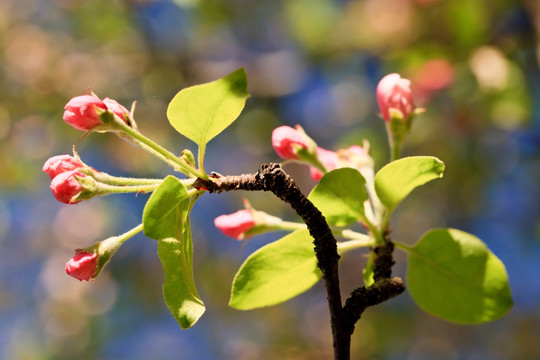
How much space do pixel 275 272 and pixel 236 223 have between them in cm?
14

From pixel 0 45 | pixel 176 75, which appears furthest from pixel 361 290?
pixel 0 45

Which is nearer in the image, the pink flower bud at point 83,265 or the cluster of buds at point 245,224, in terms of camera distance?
the pink flower bud at point 83,265

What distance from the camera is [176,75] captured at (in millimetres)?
3357

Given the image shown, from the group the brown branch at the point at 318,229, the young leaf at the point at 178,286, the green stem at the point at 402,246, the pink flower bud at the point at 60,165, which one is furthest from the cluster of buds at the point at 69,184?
the green stem at the point at 402,246

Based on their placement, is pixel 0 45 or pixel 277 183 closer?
pixel 277 183

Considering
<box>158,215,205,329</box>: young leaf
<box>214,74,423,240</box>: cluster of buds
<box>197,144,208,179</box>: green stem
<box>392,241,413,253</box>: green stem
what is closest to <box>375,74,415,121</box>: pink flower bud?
<box>214,74,423,240</box>: cluster of buds

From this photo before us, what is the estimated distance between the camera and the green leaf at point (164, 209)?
2.23 feet

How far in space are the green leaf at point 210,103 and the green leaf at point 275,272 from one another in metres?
0.21

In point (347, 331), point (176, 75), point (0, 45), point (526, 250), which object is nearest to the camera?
point (347, 331)

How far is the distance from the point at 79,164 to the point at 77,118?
7cm

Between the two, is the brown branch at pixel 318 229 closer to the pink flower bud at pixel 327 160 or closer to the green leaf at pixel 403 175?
the green leaf at pixel 403 175

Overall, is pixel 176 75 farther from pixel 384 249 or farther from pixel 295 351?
pixel 384 249

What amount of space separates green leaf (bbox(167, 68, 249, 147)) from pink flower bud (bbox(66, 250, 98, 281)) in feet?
0.72

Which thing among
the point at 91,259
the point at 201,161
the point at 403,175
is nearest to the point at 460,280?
the point at 403,175
